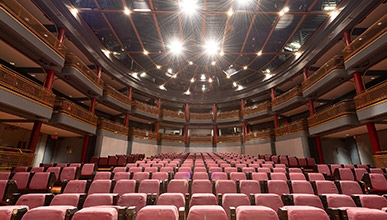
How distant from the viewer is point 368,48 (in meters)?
7.70

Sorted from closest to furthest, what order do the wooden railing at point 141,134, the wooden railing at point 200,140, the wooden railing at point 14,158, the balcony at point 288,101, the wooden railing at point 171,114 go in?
the wooden railing at point 14,158 → the balcony at point 288,101 → the wooden railing at point 141,134 → the wooden railing at point 171,114 → the wooden railing at point 200,140

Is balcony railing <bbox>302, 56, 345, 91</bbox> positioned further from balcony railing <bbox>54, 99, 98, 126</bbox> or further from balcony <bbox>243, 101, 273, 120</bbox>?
balcony railing <bbox>54, 99, 98, 126</bbox>

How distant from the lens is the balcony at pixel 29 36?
254 inches

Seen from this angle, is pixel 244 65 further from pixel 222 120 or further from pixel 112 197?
pixel 112 197

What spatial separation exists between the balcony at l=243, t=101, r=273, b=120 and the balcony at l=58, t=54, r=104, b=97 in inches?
512

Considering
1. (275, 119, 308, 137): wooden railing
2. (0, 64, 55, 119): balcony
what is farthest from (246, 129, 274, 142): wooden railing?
(0, 64, 55, 119): balcony

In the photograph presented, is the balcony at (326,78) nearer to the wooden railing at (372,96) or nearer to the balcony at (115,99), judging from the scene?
the wooden railing at (372,96)

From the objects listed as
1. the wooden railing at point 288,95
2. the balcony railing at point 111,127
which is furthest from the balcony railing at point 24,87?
the wooden railing at point 288,95

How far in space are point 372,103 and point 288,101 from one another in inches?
235

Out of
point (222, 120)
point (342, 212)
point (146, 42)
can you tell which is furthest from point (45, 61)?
point (222, 120)

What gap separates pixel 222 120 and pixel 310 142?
8486 mm

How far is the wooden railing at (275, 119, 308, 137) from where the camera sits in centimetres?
1177

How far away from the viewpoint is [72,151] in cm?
1296

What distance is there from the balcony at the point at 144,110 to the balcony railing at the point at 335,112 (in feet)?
42.7
